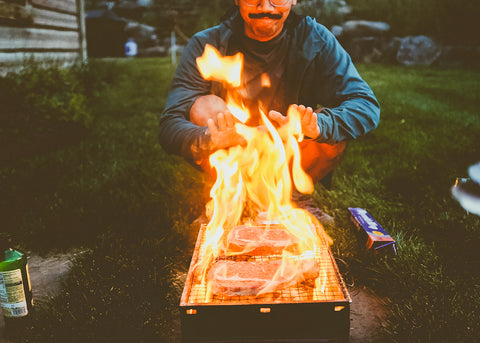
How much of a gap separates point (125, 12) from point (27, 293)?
23150 millimetres

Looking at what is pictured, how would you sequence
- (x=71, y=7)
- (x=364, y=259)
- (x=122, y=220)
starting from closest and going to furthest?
1. (x=364, y=259)
2. (x=122, y=220)
3. (x=71, y=7)

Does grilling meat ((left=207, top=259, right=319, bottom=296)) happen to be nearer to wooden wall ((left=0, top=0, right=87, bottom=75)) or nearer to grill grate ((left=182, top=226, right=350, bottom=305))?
grill grate ((left=182, top=226, right=350, bottom=305))

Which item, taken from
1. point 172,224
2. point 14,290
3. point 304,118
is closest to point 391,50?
point 172,224

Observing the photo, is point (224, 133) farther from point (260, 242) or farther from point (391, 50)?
point (391, 50)

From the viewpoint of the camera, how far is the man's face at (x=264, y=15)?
10.2ft

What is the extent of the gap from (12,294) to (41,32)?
6.48 metres

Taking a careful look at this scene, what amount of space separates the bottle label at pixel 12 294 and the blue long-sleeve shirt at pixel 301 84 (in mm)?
1308

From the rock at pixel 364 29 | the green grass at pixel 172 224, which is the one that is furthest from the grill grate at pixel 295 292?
the rock at pixel 364 29

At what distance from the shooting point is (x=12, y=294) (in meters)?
2.38

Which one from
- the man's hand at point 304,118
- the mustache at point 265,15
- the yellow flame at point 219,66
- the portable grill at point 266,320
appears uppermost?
the mustache at point 265,15

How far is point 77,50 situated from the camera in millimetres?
9383

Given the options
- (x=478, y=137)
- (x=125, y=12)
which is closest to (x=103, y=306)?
(x=478, y=137)

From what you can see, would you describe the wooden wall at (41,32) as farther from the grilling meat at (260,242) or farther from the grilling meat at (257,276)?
the grilling meat at (257,276)

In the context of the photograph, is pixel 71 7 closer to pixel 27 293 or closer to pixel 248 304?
pixel 27 293
